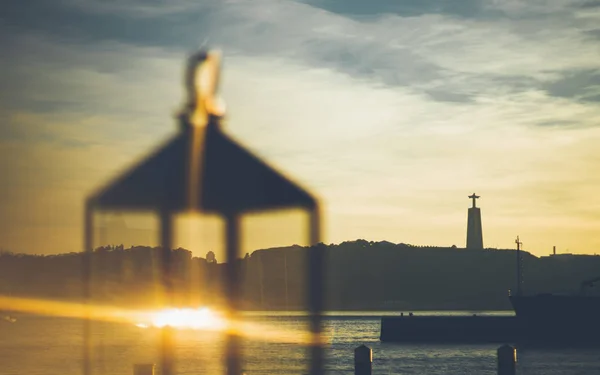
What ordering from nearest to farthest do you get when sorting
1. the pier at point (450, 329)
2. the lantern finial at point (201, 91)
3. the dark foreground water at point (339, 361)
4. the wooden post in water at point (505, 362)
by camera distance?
the lantern finial at point (201, 91) → the wooden post in water at point (505, 362) → the dark foreground water at point (339, 361) → the pier at point (450, 329)

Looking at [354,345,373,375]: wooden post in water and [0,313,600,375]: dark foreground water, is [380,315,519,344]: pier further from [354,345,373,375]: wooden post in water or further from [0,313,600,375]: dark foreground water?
[354,345,373,375]: wooden post in water

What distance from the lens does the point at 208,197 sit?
9906 millimetres

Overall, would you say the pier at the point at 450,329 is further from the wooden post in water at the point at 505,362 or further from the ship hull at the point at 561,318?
the wooden post in water at the point at 505,362

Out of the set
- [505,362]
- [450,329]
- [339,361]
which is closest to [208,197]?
[505,362]

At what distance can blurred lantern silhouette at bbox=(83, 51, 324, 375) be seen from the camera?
9383mm

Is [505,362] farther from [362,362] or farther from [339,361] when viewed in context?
[339,361]

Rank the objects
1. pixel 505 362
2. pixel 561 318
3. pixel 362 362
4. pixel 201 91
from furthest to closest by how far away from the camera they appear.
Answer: pixel 561 318
pixel 505 362
pixel 362 362
pixel 201 91

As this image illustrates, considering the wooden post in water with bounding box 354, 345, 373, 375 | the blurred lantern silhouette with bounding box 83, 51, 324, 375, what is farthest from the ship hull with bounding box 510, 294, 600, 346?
the blurred lantern silhouette with bounding box 83, 51, 324, 375

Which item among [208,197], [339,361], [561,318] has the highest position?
[208,197]

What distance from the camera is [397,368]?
8262 centimetres

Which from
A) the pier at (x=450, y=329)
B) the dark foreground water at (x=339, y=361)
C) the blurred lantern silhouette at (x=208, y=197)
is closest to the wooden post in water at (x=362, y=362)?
the blurred lantern silhouette at (x=208, y=197)

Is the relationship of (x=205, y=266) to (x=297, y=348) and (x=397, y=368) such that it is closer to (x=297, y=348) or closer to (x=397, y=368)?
(x=397, y=368)

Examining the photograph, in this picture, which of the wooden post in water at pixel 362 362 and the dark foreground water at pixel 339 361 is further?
the dark foreground water at pixel 339 361

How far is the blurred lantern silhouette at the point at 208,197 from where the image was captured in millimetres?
9383
